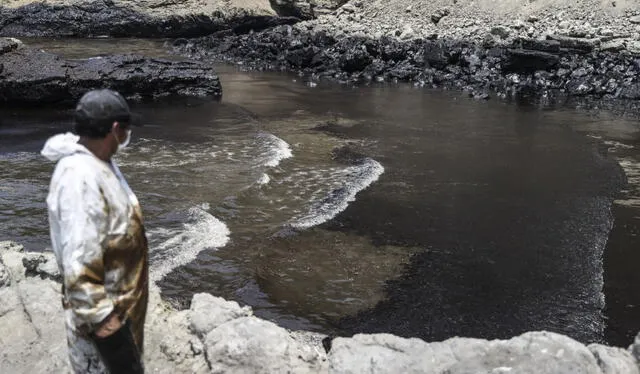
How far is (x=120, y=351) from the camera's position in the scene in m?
2.73

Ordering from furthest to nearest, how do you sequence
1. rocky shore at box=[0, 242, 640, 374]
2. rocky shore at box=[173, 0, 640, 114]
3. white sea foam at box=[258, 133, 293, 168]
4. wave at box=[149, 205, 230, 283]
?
rocky shore at box=[173, 0, 640, 114] → white sea foam at box=[258, 133, 293, 168] → wave at box=[149, 205, 230, 283] → rocky shore at box=[0, 242, 640, 374]

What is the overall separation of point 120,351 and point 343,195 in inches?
274

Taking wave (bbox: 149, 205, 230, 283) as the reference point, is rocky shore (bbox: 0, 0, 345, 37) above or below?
above

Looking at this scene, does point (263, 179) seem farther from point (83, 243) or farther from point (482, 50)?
point (482, 50)

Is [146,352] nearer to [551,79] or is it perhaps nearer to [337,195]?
[337,195]

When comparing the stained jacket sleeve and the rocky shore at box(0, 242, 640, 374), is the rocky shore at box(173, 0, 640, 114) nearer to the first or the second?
the rocky shore at box(0, 242, 640, 374)

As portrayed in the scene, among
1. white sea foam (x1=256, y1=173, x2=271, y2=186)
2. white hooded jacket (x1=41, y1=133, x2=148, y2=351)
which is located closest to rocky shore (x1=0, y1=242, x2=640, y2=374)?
white hooded jacket (x1=41, y1=133, x2=148, y2=351)

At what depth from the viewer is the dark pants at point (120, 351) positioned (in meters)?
2.68

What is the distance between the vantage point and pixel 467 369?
376cm

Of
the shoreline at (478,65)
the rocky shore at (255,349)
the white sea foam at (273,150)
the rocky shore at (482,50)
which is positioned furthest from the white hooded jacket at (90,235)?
the rocky shore at (482,50)

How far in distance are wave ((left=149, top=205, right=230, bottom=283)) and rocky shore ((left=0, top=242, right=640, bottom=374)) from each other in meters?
1.90

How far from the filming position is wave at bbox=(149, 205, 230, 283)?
6898 millimetres

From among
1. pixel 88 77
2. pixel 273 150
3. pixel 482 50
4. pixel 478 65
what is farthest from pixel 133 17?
pixel 273 150

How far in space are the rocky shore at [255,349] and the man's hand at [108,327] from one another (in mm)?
1490
